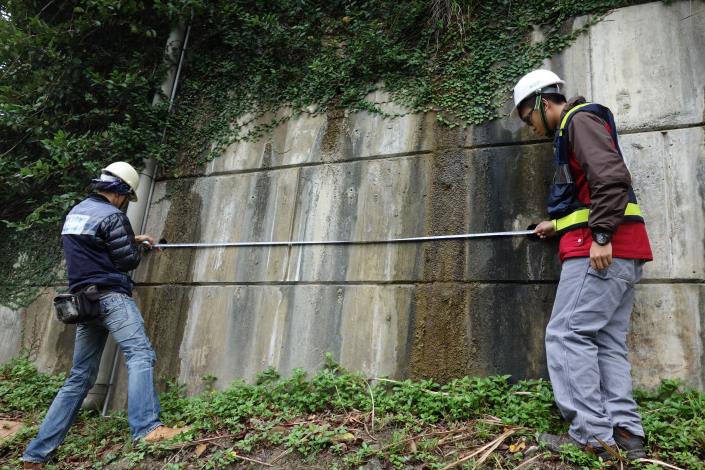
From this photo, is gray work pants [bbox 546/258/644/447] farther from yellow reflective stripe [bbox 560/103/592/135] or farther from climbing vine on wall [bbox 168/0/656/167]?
climbing vine on wall [bbox 168/0/656/167]

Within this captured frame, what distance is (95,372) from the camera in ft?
13.2

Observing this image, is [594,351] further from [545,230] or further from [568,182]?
[568,182]

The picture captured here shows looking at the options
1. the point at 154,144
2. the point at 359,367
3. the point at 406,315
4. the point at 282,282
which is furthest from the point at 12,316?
the point at 406,315

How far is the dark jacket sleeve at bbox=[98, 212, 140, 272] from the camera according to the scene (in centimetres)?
397

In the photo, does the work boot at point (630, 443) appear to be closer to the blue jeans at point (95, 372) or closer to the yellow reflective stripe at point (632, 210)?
the yellow reflective stripe at point (632, 210)

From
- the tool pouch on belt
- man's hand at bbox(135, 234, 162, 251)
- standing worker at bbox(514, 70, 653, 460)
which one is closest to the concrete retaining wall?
man's hand at bbox(135, 234, 162, 251)

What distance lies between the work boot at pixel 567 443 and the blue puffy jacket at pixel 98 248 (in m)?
3.34

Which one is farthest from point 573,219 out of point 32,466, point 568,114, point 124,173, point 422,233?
point 32,466

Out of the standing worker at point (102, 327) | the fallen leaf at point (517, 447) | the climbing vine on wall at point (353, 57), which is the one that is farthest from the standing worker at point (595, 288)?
the standing worker at point (102, 327)

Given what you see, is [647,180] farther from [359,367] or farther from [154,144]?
[154,144]

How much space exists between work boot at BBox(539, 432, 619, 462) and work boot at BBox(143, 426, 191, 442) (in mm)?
2541

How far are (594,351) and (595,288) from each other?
1.22 feet

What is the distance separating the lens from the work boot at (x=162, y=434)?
356 cm

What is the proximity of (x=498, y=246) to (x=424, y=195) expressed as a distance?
760 mm
